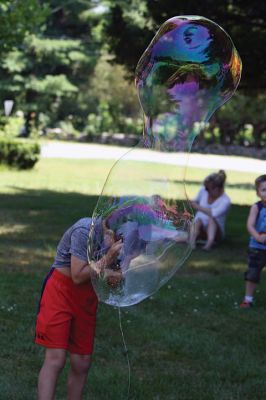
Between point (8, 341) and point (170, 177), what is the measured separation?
1.87 m

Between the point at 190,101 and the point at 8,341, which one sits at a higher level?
the point at 190,101

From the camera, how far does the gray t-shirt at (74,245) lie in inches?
133

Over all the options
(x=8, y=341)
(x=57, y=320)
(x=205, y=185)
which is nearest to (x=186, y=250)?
(x=57, y=320)

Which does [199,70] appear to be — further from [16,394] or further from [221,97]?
[16,394]

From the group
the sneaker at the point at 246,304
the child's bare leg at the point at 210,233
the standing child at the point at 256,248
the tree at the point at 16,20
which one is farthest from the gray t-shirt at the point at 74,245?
the tree at the point at 16,20

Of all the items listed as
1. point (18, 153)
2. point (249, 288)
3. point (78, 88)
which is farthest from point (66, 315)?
point (78, 88)

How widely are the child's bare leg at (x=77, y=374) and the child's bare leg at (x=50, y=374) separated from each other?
0.13 metres

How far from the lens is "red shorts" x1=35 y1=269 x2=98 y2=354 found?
3.36 metres

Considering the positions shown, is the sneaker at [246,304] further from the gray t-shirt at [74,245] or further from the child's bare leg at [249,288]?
the gray t-shirt at [74,245]

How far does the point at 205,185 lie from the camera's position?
30.6ft

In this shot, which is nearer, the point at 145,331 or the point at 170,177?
the point at 170,177

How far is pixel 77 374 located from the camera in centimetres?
352

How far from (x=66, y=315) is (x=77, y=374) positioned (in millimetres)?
365

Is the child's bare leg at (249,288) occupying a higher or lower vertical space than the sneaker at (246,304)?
higher
